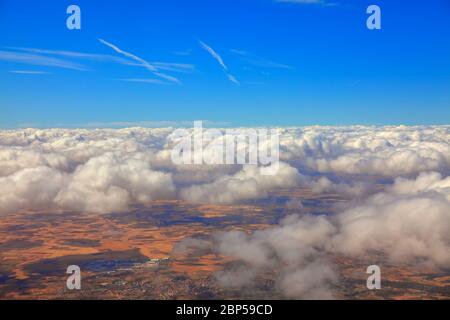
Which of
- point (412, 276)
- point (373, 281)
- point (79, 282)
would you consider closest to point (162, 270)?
point (79, 282)
